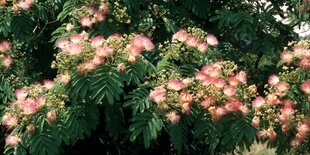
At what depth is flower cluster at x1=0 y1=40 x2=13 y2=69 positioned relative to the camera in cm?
528

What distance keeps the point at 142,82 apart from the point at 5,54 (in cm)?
123

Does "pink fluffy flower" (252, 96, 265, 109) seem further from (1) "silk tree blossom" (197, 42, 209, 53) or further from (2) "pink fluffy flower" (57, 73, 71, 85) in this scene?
(2) "pink fluffy flower" (57, 73, 71, 85)

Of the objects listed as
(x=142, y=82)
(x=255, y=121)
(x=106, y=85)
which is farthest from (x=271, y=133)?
(x=106, y=85)

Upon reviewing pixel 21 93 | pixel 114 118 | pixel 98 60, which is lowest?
pixel 114 118

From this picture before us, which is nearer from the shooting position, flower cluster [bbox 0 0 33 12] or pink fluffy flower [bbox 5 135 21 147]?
pink fluffy flower [bbox 5 135 21 147]

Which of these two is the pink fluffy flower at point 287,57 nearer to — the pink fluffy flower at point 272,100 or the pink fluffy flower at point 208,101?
the pink fluffy flower at point 272,100

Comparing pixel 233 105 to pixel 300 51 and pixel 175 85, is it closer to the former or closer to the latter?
pixel 175 85

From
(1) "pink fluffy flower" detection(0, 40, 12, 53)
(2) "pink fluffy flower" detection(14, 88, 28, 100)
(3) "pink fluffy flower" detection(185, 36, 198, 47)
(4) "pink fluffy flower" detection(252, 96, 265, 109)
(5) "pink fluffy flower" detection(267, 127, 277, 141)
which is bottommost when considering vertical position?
(1) "pink fluffy flower" detection(0, 40, 12, 53)

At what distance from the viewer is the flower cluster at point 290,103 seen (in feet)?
15.6

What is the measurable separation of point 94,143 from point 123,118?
4.62ft

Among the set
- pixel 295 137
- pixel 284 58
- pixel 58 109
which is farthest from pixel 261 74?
pixel 58 109

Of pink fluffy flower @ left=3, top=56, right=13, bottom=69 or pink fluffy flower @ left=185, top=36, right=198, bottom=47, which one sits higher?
pink fluffy flower @ left=185, top=36, right=198, bottom=47

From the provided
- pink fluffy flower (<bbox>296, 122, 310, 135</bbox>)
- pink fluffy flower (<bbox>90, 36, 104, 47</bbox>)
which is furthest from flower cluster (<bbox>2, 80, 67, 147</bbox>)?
pink fluffy flower (<bbox>296, 122, 310, 135</bbox>)

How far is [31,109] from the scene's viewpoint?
4602 millimetres
